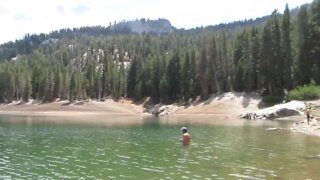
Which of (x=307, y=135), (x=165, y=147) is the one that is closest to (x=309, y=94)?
(x=307, y=135)

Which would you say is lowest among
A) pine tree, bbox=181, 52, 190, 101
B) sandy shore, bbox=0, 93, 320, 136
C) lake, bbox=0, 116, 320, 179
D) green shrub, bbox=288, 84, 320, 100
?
lake, bbox=0, 116, 320, 179

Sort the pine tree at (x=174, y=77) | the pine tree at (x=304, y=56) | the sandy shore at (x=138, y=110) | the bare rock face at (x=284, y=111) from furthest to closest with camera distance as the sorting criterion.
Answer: the pine tree at (x=174, y=77) < the pine tree at (x=304, y=56) < the sandy shore at (x=138, y=110) < the bare rock face at (x=284, y=111)

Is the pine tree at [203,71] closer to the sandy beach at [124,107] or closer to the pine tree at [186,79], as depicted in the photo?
the pine tree at [186,79]

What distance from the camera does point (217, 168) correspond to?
30.0 meters

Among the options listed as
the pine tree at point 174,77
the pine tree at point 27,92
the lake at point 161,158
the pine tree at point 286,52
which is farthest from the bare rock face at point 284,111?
the pine tree at point 27,92

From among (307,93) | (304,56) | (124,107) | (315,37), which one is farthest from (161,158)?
(124,107)

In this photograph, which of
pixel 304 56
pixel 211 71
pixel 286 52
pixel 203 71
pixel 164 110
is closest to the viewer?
pixel 304 56

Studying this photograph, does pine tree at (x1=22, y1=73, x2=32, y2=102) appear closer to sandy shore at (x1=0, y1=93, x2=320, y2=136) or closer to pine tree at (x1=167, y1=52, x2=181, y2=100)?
sandy shore at (x1=0, y1=93, x2=320, y2=136)

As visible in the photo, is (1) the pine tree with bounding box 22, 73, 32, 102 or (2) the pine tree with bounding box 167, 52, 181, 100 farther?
(1) the pine tree with bounding box 22, 73, 32, 102

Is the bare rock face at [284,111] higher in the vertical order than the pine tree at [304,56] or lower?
lower

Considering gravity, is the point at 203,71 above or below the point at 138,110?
above

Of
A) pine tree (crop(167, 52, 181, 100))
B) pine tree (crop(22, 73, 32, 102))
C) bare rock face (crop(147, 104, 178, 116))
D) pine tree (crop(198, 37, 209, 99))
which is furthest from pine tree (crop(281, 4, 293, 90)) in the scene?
pine tree (crop(22, 73, 32, 102))

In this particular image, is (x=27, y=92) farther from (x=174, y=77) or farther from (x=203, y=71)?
(x=203, y=71)

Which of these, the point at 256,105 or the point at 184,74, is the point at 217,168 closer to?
the point at 256,105
